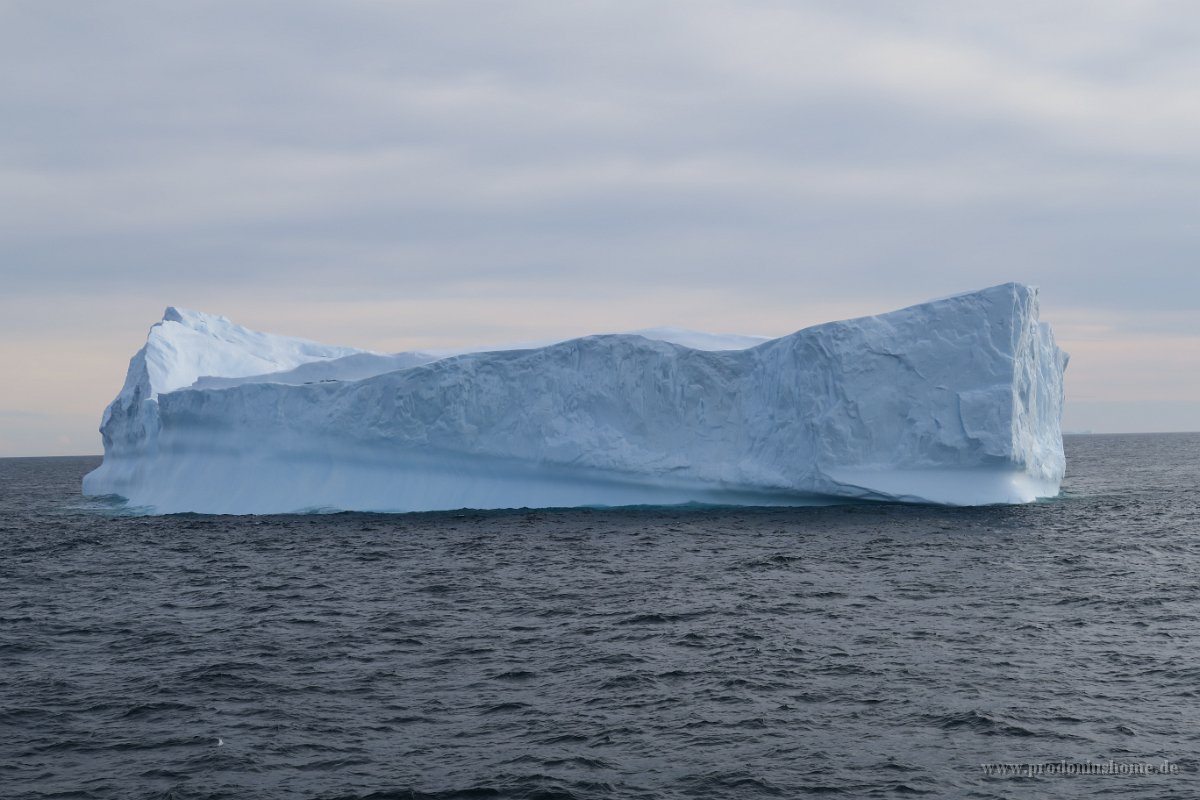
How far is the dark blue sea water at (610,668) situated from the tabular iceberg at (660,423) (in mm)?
4445

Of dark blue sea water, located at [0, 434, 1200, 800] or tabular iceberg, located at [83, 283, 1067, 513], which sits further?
tabular iceberg, located at [83, 283, 1067, 513]

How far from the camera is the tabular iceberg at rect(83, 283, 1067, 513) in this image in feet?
78.4

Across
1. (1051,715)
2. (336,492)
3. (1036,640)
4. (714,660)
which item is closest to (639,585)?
(714,660)

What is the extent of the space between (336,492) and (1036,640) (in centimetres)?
1994

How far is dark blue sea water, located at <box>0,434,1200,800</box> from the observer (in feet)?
26.0

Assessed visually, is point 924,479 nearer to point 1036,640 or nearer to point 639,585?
point 639,585

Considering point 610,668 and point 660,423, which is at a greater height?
point 660,423

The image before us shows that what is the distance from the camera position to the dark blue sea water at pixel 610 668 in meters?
7.93

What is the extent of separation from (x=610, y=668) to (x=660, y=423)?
1524cm

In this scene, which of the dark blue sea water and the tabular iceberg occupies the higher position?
the tabular iceberg

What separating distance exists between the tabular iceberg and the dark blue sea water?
4445 mm

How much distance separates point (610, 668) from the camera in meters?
10.7

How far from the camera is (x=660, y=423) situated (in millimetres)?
25719

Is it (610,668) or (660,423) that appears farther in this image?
(660,423)
